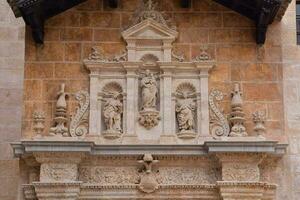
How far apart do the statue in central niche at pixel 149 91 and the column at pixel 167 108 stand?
0.43 feet

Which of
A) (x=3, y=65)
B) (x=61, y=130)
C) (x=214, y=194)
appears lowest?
(x=214, y=194)

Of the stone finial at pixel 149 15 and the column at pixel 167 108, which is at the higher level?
the stone finial at pixel 149 15

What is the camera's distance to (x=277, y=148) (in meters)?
13.4

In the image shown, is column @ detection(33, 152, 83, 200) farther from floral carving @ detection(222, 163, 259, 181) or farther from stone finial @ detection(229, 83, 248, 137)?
stone finial @ detection(229, 83, 248, 137)

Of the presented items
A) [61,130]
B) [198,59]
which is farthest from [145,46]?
[61,130]

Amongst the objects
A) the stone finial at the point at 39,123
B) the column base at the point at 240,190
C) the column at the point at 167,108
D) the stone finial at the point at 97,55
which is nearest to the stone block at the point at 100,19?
the stone finial at the point at 97,55

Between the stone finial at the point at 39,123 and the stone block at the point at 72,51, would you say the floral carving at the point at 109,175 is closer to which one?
the stone finial at the point at 39,123

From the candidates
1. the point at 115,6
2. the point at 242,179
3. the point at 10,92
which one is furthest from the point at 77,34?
the point at 242,179

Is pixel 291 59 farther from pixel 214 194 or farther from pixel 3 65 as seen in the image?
pixel 3 65

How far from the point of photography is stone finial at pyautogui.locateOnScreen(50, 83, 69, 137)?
1354cm

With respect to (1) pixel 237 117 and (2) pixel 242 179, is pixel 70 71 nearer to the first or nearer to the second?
(1) pixel 237 117

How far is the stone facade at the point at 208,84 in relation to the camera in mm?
13305

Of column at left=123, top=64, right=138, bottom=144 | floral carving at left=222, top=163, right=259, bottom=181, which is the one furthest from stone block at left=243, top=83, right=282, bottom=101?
column at left=123, top=64, right=138, bottom=144

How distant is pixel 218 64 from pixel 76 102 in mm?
2388
